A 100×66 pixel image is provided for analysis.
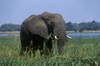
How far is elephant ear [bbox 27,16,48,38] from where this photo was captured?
8.20m

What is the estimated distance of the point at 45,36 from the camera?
8.12 metres

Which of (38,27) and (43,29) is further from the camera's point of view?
(38,27)

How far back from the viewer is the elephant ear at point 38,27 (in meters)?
8.20

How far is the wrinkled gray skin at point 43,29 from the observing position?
7.81 meters

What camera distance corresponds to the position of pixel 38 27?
8.40 metres

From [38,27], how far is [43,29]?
289mm

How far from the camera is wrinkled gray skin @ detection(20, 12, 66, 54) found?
307 inches

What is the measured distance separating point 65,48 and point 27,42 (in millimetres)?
2495

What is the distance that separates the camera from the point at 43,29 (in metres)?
A: 8.27

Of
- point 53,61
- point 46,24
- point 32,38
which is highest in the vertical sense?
point 46,24

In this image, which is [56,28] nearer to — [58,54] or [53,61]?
[58,54]

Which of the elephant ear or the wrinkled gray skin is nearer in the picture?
the wrinkled gray skin

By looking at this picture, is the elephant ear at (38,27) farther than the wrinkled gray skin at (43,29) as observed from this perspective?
Yes

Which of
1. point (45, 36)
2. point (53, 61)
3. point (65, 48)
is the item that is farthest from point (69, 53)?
point (45, 36)
